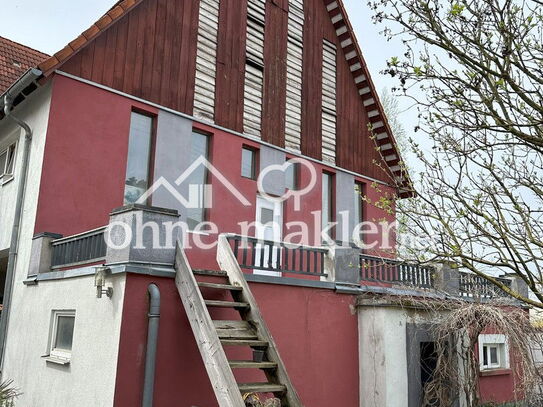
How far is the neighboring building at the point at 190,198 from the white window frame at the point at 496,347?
0.27 meters

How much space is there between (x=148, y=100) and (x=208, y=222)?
2688mm

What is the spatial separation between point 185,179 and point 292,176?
3085 mm

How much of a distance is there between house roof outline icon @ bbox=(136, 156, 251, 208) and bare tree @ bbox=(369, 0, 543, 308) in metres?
5.43

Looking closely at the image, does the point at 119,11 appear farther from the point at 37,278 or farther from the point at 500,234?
the point at 500,234

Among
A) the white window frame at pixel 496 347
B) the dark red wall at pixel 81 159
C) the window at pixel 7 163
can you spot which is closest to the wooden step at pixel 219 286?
the dark red wall at pixel 81 159

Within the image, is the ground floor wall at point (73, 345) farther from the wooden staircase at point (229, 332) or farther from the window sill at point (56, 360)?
the wooden staircase at point (229, 332)

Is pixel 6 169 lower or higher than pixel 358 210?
lower

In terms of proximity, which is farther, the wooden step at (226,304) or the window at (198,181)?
the window at (198,181)

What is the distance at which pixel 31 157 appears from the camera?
9062 millimetres

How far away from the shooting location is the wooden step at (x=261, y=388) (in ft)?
19.1

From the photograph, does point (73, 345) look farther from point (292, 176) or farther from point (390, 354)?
point (292, 176)

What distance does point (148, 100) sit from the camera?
1013 cm

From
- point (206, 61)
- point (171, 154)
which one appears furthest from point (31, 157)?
point (206, 61)

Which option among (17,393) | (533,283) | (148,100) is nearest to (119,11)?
(148,100)
